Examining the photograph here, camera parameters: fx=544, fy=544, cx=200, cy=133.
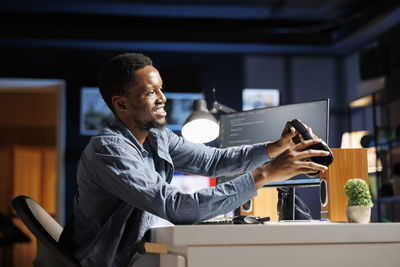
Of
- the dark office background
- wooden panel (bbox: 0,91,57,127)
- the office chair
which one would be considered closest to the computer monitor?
the office chair

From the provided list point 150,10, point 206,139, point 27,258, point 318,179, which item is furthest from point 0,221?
point 318,179

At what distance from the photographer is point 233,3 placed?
20.0ft

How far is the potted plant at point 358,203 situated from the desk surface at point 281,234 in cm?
14

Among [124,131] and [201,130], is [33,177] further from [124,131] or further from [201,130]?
[124,131]

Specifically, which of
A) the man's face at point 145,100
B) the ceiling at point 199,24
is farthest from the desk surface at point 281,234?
the ceiling at point 199,24

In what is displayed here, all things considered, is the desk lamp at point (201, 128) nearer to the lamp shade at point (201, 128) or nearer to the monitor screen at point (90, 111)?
the lamp shade at point (201, 128)

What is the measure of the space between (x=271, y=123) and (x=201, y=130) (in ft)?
1.98

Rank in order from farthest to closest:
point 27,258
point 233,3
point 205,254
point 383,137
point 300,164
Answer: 1. point 27,258
2. point 233,3
3. point 383,137
4. point 300,164
5. point 205,254

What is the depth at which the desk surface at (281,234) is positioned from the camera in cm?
128

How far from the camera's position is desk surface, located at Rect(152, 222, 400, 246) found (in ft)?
4.19

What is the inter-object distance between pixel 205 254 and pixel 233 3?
513 cm

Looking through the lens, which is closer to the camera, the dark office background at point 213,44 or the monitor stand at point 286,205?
the monitor stand at point 286,205

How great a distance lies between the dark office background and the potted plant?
4.54 metres

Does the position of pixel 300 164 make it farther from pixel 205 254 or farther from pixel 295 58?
pixel 295 58
